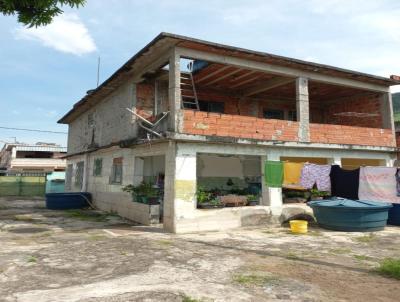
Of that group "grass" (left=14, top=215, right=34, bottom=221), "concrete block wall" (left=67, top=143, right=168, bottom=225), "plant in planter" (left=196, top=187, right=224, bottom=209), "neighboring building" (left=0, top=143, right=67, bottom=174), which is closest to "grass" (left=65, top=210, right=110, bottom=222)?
"concrete block wall" (left=67, top=143, right=168, bottom=225)

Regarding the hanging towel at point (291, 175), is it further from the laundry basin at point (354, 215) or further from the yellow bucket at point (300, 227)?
the yellow bucket at point (300, 227)

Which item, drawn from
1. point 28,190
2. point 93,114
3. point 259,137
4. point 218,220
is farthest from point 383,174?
point 28,190

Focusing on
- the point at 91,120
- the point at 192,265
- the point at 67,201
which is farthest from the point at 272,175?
the point at 91,120

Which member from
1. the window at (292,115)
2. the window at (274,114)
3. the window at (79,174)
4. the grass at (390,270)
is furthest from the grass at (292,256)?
the window at (79,174)

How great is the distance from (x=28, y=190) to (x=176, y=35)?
22.0 m

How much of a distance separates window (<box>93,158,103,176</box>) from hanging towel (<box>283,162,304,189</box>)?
9.12 m

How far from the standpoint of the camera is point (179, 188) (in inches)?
403

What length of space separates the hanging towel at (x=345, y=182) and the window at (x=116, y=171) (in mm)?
8478

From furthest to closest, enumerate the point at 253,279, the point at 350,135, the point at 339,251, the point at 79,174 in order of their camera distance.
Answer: the point at 79,174 < the point at 350,135 < the point at 339,251 < the point at 253,279

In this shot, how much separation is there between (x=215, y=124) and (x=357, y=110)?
9.06 m

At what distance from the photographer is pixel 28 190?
87.9 ft

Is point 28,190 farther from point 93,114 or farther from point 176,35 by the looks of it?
point 176,35

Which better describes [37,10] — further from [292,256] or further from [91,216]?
[91,216]

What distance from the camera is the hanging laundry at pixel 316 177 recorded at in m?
12.3
